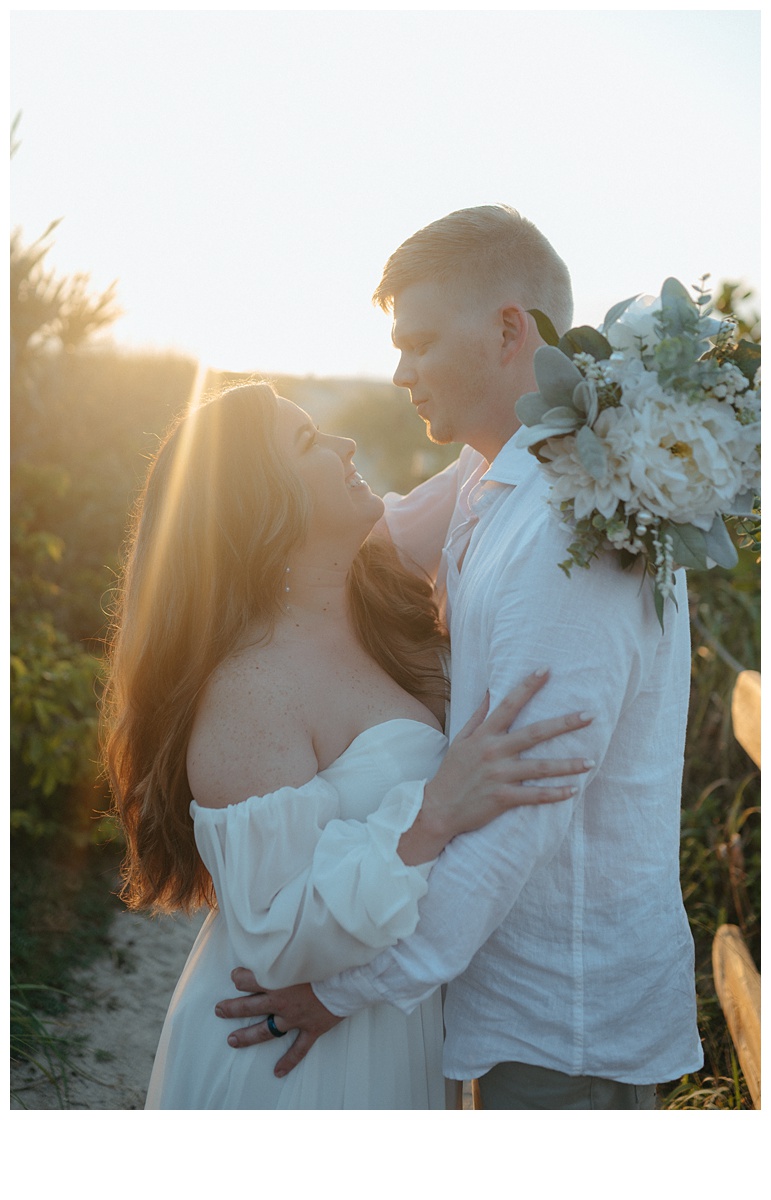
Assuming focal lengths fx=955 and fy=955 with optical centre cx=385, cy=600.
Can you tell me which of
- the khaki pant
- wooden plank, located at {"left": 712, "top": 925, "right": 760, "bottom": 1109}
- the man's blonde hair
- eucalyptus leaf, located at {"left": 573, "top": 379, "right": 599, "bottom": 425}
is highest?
the man's blonde hair

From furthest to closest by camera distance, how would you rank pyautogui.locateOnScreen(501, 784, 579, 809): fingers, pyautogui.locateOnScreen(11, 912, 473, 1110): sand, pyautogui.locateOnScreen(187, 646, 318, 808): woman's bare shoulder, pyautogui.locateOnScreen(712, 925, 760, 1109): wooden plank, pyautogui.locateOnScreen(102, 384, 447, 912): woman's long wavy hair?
pyautogui.locateOnScreen(11, 912, 473, 1110): sand, pyautogui.locateOnScreen(712, 925, 760, 1109): wooden plank, pyautogui.locateOnScreen(102, 384, 447, 912): woman's long wavy hair, pyautogui.locateOnScreen(187, 646, 318, 808): woman's bare shoulder, pyautogui.locateOnScreen(501, 784, 579, 809): fingers

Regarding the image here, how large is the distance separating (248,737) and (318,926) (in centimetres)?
44

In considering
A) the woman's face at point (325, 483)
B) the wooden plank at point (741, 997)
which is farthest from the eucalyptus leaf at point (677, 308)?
the wooden plank at point (741, 997)

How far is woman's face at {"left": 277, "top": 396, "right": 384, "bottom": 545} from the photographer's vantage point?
2436 millimetres

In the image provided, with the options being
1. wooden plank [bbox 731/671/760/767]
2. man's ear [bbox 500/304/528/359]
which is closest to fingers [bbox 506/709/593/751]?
man's ear [bbox 500/304/528/359]

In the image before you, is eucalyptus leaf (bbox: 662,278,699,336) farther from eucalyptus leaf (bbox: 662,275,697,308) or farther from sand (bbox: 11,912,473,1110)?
sand (bbox: 11,912,473,1110)

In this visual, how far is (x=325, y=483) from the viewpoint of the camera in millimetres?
2432

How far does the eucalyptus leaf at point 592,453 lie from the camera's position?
5.28ft

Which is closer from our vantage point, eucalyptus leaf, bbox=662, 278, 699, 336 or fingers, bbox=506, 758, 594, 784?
eucalyptus leaf, bbox=662, 278, 699, 336

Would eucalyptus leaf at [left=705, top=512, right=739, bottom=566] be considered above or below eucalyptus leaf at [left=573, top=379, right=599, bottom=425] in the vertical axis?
below

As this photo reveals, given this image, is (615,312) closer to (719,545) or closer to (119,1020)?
(719,545)

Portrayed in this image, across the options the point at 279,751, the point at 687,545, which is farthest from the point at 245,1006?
the point at 687,545

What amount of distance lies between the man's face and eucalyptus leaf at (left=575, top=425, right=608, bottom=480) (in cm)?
88
